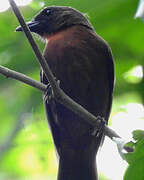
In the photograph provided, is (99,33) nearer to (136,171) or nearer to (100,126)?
(100,126)

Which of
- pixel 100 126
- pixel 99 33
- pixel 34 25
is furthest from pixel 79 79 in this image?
pixel 99 33

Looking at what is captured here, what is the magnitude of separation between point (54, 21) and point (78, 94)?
0.99m

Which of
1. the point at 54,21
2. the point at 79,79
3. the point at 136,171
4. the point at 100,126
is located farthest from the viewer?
the point at 54,21

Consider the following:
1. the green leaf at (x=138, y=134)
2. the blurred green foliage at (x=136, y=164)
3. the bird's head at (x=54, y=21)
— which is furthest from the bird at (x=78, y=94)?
the blurred green foliage at (x=136, y=164)

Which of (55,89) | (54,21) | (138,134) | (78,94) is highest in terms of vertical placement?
(138,134)

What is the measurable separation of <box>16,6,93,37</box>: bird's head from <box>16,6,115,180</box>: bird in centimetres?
31

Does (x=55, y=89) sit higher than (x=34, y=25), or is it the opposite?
(x=55, y=89)

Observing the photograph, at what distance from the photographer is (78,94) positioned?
9.91ft

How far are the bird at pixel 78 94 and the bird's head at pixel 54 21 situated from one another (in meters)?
0.31

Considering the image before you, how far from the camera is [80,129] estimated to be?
3.12 metres

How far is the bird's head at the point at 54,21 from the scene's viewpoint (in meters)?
3.62

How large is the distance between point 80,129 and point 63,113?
192 mm

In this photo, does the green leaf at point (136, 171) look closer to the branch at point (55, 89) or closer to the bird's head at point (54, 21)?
the branch at point (55, 89)

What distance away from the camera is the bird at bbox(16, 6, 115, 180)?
3.02m
